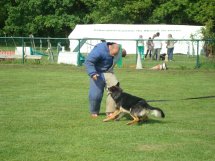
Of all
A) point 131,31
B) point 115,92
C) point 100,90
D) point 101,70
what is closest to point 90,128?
point 115,92

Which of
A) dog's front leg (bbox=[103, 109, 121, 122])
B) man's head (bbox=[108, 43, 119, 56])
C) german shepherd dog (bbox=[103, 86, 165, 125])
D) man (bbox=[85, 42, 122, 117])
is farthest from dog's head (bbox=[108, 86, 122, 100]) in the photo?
man's head (bbox=[108, 43, 119, 56])

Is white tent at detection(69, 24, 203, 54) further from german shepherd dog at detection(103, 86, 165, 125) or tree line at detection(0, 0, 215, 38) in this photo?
german shepherd dog at detection(103, 86, 165, 125)

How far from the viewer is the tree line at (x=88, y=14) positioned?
172ft

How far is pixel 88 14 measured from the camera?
60094 mm

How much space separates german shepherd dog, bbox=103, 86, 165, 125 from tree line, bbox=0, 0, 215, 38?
40.4 m

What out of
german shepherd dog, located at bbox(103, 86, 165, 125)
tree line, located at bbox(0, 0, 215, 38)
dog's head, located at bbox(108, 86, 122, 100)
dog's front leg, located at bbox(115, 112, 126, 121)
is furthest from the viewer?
tree line, located at bbox(0, 0, 215, 38)

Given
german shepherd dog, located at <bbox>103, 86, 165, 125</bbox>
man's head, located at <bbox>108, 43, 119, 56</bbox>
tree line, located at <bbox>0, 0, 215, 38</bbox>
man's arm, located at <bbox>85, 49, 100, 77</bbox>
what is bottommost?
german shepherd dog, located at <bbox>103, 86, 165, 125</bbox>

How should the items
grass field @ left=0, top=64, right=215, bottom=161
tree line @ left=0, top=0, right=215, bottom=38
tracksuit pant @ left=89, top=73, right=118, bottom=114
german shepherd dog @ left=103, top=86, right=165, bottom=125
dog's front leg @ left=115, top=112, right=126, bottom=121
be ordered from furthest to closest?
tree line @ left=0, top=0, right=215, bottom=38 → tracksuit pant @ left=89, top=73, right=118, bottom=114 → dog's front leg @ left=115, top=112, right=126, bottom=121 → german shepherd dog @ left=103, top=86, right=165, bottom=125 → grass field @ left=0, top=64, right=215, bottom=161

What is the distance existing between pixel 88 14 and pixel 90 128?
51262 mm

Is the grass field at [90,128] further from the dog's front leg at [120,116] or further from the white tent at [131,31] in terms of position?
the white tent at [131,31]

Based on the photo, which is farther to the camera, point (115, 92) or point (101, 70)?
point (101, 70)

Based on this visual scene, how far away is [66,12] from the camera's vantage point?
2387 inches

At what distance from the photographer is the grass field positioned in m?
7.62

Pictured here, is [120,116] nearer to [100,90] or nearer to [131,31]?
[100,90]
